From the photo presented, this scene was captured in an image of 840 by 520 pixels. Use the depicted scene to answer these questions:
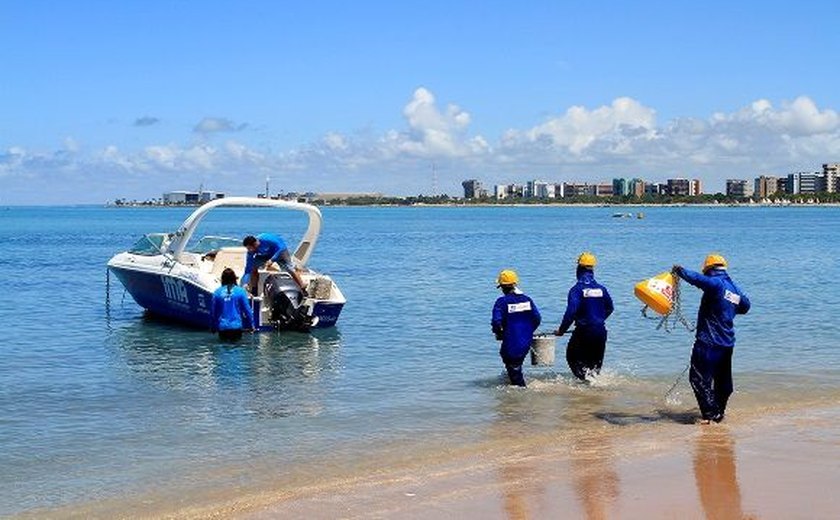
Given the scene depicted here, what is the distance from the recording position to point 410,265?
4425 cm

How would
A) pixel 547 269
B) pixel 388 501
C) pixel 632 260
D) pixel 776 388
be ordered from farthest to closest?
1. pixel 632 260
2. pixel 547 269
3. pixel 776 388
4. pixel 388 501

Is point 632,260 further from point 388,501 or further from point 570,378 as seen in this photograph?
point 388,501

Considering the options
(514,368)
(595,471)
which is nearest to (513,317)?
(514,368)

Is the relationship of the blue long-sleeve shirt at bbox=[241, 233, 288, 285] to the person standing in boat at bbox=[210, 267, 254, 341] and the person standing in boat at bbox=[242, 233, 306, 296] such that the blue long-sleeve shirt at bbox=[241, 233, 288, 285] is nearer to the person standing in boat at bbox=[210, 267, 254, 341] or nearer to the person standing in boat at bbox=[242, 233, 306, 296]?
the person standing in boat at bbox=[242, 233, 306, 296]

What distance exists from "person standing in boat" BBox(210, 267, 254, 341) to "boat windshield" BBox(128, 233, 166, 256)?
13.7 ft

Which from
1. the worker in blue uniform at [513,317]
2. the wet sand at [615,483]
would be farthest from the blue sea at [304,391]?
the wet sand at [615,483]

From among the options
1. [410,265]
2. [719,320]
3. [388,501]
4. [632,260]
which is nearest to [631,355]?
[719,320]

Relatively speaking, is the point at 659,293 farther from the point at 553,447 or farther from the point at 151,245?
the point at 151,245

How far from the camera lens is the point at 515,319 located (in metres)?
12.5

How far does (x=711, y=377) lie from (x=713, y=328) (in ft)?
1.69

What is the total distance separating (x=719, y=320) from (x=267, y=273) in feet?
34.9

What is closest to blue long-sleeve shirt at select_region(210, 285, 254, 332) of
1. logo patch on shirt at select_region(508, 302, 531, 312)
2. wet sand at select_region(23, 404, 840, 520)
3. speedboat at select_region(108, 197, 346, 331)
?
speedboat at select_region(108, 197, 346, 331)

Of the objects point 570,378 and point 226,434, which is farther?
point 570,378

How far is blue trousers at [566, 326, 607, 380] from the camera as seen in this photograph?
42.6 feet
